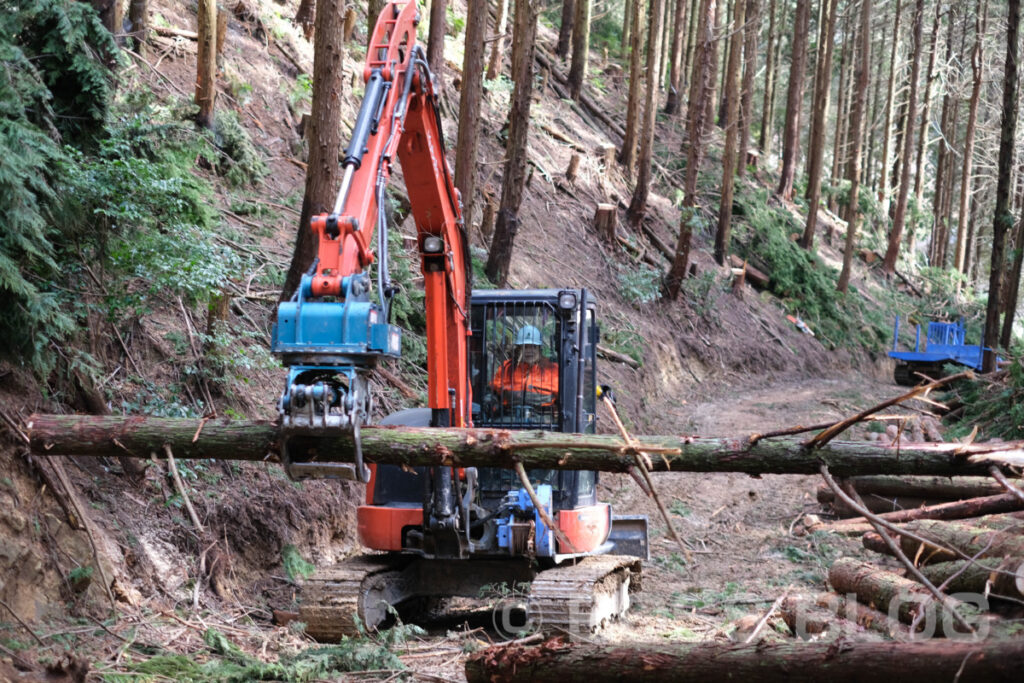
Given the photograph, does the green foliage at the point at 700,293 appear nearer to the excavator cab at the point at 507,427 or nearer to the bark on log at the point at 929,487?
the bark on log at the point at 929,487

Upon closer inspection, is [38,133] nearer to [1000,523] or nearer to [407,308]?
[407,308]

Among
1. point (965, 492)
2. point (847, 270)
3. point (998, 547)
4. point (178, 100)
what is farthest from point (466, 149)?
point (847, 270)

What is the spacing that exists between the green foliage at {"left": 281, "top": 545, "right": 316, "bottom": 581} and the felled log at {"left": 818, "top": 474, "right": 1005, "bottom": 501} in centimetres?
515

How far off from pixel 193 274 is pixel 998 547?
248 inches

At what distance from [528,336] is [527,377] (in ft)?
1.16

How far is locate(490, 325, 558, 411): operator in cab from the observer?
25.9 feet

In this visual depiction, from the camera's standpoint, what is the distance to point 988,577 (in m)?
6.61

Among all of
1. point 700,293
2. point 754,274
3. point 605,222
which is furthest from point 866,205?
point 605,222

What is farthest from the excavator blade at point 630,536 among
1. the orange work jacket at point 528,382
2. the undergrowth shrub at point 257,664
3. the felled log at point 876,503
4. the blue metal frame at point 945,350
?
the blue metal frame at point 945,350

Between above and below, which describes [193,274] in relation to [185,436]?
above

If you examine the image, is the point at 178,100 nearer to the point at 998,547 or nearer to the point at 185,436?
the point at 185,436

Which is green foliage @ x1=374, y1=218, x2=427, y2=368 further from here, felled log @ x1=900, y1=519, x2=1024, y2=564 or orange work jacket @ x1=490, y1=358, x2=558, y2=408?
felled log @ x1=900, y1=519, x2=1024, y2=564

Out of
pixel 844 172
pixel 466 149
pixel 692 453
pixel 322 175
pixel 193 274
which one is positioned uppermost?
pixel 844 172

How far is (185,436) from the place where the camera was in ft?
16.4
